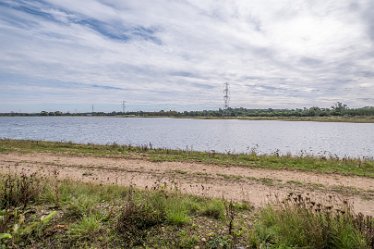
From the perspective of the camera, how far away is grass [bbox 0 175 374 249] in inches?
215

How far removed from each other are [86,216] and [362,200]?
338 inches

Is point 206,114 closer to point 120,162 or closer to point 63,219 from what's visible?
point 120,162

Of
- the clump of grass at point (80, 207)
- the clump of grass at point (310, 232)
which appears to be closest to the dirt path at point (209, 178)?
the clump of grass at point (310, 232)

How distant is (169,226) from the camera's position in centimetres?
632

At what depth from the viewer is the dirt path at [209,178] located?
35.3 ft

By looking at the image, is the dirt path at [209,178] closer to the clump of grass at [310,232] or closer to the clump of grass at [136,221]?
the clump of grass at [310,232]

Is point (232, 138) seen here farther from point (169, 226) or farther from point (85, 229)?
point (85, 229)

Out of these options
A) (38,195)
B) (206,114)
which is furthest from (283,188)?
(206,114)

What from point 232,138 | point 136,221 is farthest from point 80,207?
point 232,138

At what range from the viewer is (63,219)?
6.48m

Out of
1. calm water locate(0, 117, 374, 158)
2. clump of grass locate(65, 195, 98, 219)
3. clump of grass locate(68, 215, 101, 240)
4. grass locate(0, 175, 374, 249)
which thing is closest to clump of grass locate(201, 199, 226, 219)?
grass locate(0, 175, 374, 249)

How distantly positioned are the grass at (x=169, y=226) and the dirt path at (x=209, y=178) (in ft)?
9.01

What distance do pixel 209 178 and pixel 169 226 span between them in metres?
7.21

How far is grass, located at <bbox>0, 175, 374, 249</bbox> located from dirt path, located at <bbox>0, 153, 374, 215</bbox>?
2.75m
